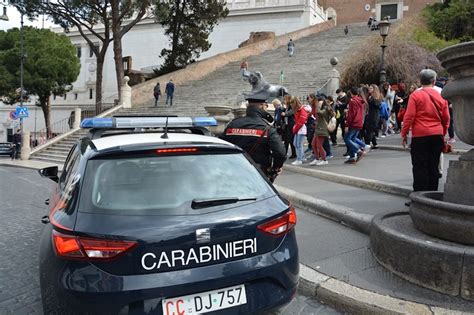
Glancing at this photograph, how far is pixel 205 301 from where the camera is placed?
254 cm

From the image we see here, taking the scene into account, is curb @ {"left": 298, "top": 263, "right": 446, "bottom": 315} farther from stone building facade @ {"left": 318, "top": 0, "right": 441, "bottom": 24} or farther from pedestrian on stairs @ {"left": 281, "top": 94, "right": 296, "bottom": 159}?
stone building facade @ {"left": 318, "top": 0, "right": 441, "bottom": 24}

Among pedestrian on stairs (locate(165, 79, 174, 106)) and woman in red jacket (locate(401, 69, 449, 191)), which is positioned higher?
pedestrian on stairs (locate(165, 79, 174, 106))

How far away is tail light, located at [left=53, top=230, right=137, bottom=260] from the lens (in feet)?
7.80

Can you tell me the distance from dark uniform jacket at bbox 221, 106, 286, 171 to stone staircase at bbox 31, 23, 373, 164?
15707 millimetres

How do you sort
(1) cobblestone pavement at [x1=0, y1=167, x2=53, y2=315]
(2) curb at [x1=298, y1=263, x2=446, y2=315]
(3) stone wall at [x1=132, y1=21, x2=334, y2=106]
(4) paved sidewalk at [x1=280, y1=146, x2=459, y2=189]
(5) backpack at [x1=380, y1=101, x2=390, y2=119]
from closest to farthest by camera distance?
(2) curb at [x1=298, y1=263, x2=446, y2=315], (1) cobblestone pavement at [x1=0, y1=167, x2=53, y2=315], (4) paved sidewalk at [x1=280, y1=146, x2=459, y2=189], (5) backpack at [x1=380, y1=101, x2=390, y2=119], (3) stone wall at [x1=132, y1=21, x2=334, y2=106]

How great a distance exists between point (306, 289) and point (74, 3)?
27.1m

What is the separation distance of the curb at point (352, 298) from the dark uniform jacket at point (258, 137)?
1.50 m

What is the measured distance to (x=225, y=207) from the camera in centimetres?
275

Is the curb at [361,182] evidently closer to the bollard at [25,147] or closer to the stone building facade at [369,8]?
the bollard at [25,147]

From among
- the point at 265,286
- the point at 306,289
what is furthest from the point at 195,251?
the point at 306,289

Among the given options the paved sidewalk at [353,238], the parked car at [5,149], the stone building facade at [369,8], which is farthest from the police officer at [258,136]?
the stone building facade at [369,8]

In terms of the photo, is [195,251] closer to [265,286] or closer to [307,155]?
[265,286]

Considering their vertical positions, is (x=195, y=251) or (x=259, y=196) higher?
(x=259, y=196)

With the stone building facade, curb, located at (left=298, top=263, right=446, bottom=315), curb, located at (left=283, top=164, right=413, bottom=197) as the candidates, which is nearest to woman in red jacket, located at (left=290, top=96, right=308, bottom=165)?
curb, located at (left=283, top=164, right=413, bottom=197)
